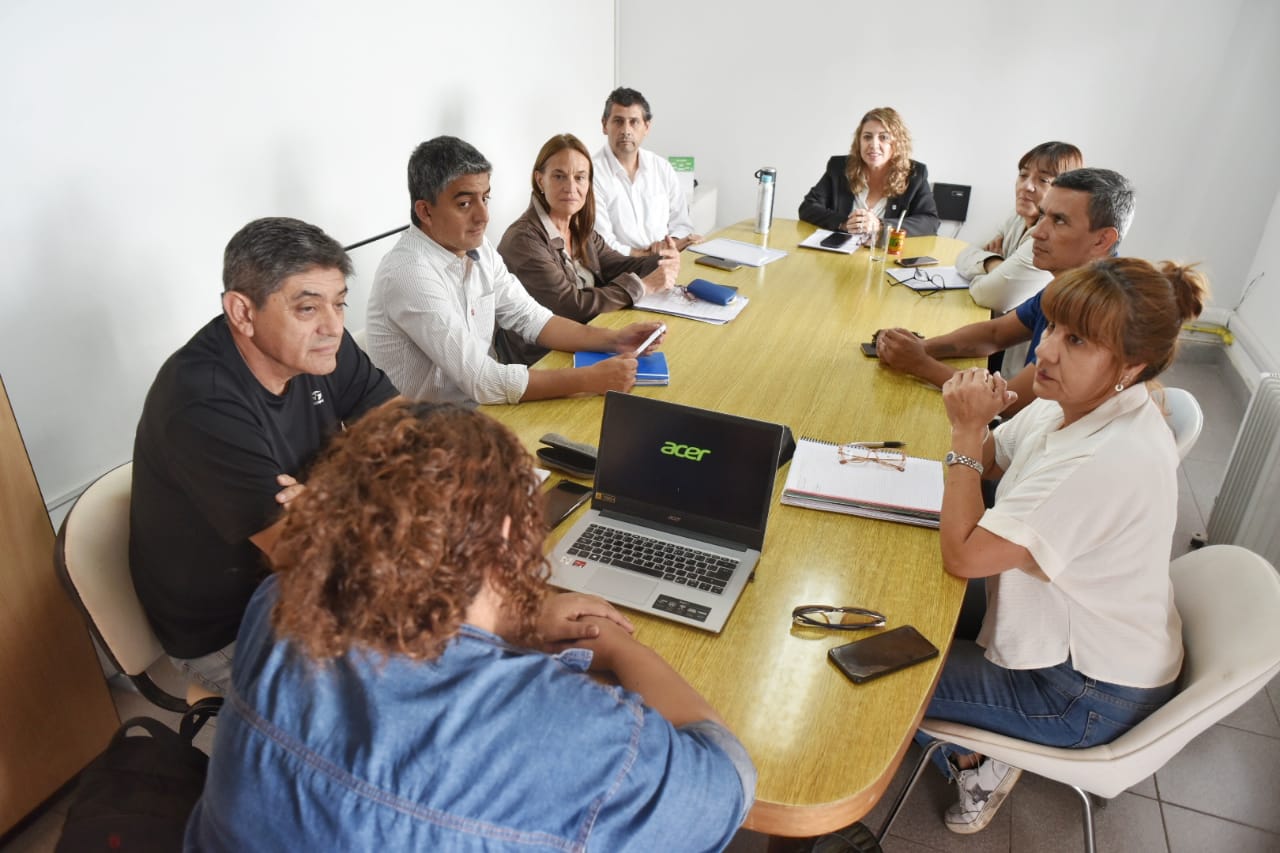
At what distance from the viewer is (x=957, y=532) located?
1.43 meters

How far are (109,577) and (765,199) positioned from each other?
281 cm

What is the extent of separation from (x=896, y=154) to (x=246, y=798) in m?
3.59

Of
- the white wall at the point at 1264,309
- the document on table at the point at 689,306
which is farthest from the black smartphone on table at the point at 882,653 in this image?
the white wall at the point at 1264,309

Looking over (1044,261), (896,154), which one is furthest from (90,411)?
(896,154)

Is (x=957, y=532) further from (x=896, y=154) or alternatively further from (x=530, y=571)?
(x=896, y=154)

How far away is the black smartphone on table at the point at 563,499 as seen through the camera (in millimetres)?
1558

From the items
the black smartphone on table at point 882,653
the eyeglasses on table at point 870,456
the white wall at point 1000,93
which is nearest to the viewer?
the black smartphone on table at point 882,653

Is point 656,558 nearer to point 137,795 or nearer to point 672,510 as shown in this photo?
point 672,510

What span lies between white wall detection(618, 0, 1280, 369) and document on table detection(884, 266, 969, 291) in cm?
174

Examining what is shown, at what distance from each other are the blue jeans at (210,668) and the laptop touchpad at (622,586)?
0.73m

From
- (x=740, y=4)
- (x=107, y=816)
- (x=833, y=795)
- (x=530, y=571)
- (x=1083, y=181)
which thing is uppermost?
(x=740, y=4)

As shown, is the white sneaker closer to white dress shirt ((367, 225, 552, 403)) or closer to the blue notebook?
the blue notebook

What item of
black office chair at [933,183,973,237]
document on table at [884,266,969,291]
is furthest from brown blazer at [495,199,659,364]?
black office chair at [933,183,973,237]

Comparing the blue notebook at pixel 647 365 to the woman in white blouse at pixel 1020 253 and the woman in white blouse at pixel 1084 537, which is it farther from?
the woman in white blouse at pixel 1020 253
